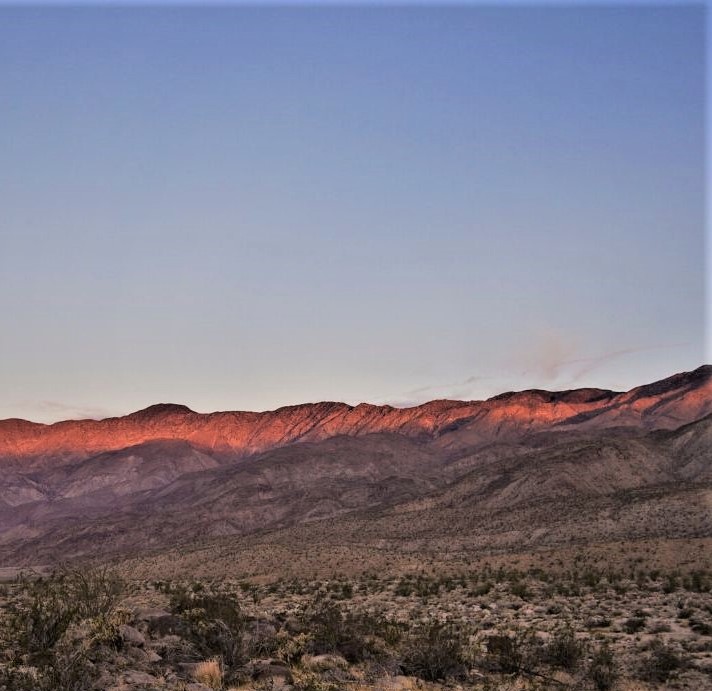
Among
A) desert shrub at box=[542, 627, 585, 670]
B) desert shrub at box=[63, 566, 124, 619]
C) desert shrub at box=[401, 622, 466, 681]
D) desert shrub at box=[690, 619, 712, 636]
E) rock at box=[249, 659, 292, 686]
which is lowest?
desert shrub at box=[690, 619, 712, 636]

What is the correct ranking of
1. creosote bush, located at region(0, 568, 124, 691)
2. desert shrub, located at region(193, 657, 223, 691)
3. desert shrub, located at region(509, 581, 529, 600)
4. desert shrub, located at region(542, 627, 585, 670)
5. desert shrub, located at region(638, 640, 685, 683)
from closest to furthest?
creosote bush, located at region(0, 568, 124, 691) < desert shrub, located at region(193, 657, 223, 691) < desert shrub, located at region(638, 640, 685, 683) < desert shrub, located at region(542, 627, 585, 670) < desert shrub, located at region(509, 581, 529, 600)

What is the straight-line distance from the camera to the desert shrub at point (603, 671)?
50.5 feet

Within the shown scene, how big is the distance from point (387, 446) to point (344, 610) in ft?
547

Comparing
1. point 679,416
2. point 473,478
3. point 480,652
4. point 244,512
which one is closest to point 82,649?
point 480,652

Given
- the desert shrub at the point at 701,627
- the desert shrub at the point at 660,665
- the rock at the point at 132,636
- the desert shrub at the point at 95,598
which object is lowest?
the desert shrub at the point at 701,627

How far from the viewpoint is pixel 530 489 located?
312ft

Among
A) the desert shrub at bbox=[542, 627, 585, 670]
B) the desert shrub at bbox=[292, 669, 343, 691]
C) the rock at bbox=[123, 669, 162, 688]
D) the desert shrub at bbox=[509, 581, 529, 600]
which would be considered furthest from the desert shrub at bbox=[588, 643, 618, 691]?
the desert shrub at bbox=[509, 581, 529, 600]

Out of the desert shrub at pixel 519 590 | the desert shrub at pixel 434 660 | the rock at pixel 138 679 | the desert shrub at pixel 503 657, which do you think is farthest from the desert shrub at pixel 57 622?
the desert shrub at pixel 519 590

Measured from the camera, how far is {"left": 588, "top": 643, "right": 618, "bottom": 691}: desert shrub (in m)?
15.4

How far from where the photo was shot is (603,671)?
623 inches

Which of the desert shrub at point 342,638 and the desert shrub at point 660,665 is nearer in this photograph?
the desert shrub at point 660,665

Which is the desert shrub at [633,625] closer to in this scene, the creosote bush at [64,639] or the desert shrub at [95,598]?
the creosote bush at [64,639]

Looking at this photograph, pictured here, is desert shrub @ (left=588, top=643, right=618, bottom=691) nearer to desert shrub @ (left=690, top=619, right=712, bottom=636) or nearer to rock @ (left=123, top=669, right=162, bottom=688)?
desert shrub @ (left=690, top=619, right=712, bottom=636)

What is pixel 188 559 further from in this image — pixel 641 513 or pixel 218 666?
pixel 218 666
